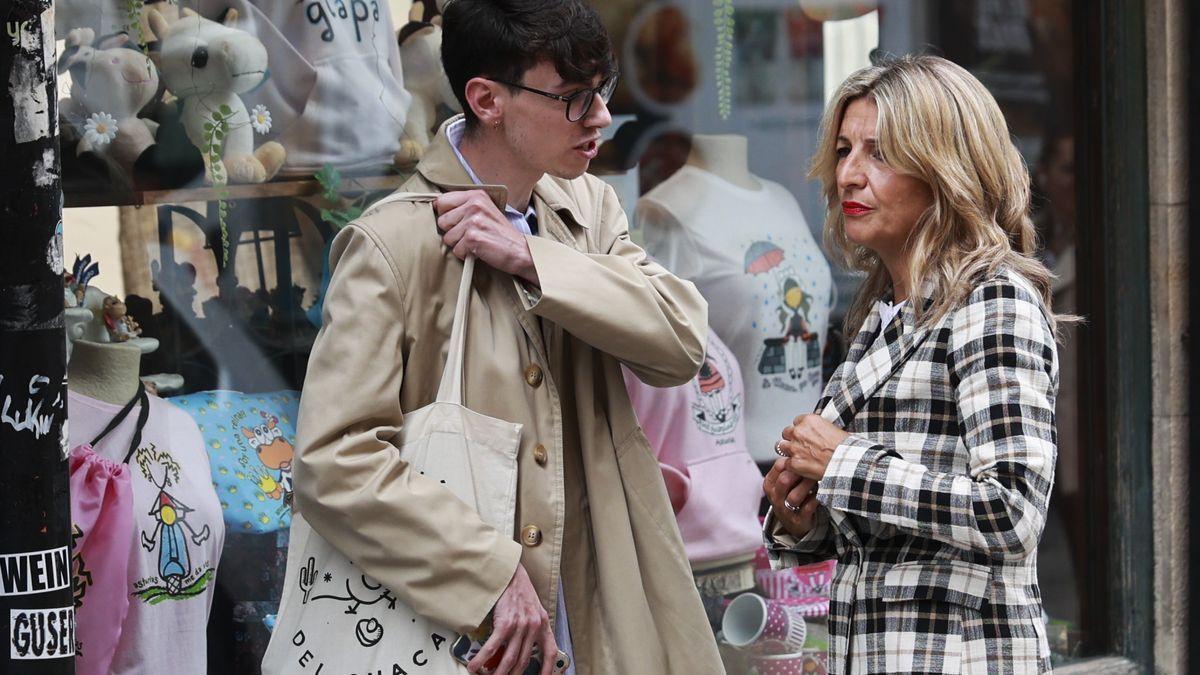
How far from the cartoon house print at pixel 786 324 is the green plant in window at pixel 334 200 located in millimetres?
1280

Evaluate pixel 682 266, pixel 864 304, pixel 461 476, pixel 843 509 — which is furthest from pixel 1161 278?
pixel 461 476

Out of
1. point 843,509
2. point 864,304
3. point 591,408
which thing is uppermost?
point 864,304

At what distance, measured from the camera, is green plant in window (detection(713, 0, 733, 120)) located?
4547 mm

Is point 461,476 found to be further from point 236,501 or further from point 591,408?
point 236,501

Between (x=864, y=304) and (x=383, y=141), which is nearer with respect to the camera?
(x=864, y=304)

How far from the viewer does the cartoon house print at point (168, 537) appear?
3.47 meters

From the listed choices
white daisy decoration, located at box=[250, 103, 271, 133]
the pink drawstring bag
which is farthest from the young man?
white daisy decoration, located at box=[250, 103, 271, 133]

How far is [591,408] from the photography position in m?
2.63

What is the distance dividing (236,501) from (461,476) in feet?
4.65

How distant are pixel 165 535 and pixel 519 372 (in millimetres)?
1367

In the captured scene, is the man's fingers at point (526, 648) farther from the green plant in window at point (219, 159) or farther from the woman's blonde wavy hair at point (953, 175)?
the green plant in window at point (219, 159)

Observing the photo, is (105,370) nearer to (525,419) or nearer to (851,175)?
(525,419)

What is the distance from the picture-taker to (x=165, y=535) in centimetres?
349

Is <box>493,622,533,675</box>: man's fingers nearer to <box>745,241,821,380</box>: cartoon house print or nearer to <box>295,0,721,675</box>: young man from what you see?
<box>295,0,721,675</box>: young man
